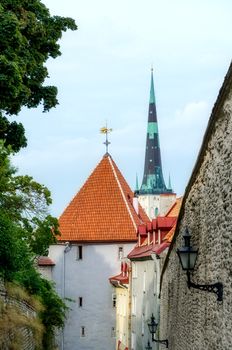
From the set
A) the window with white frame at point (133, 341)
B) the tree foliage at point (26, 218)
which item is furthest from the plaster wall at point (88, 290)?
the tree foliage at point (26, 218)

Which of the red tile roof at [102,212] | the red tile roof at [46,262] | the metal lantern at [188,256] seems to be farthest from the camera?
the red tile roof at [46,262]

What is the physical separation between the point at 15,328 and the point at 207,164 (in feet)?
24.9

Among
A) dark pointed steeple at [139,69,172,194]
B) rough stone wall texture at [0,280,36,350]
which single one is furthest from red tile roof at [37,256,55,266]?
dark pointed steeple at [139,69,172,194]

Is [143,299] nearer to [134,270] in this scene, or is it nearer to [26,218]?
[134,270]

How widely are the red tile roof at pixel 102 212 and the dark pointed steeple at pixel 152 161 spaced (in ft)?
165

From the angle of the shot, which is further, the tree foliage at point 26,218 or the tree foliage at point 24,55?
the tree foliage at point 26,218

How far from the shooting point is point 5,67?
14.6m

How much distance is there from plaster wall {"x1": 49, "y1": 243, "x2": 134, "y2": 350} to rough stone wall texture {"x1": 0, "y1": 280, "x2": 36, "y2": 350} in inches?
873

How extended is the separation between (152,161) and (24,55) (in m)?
83.5

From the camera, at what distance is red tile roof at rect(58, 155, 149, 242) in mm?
43031

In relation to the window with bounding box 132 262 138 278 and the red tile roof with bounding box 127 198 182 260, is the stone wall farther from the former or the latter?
the window with bounding box 132 262 138 278

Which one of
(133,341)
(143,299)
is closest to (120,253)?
(133,341)

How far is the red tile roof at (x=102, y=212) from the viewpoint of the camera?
43031mm

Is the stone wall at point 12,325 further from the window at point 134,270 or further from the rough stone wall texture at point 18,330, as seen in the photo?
the window at point 134,270
